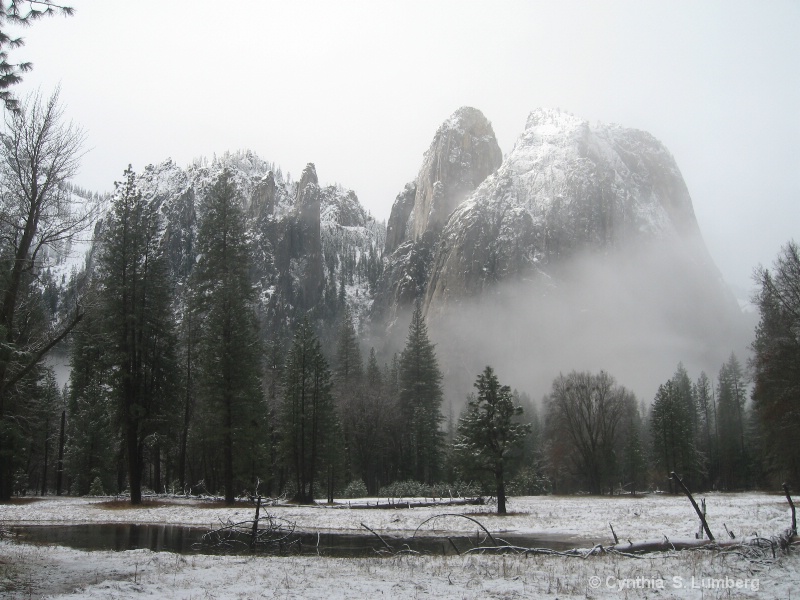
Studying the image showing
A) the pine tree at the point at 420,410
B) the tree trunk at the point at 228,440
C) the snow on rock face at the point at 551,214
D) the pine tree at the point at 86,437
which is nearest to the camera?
the tree trunk at the point at 228,440

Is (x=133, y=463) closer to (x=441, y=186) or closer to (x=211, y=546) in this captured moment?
(x=211, y=546)

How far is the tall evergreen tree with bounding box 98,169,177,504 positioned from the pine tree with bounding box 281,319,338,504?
34.4ft

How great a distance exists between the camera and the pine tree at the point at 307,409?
43469 mm

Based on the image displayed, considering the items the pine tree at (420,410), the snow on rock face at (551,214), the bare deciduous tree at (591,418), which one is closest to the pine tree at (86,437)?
the pine tree at (420,410)

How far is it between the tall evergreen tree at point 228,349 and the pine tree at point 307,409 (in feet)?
15.6

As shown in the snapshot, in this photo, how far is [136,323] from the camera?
32.2 m

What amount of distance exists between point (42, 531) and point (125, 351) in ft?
42.2

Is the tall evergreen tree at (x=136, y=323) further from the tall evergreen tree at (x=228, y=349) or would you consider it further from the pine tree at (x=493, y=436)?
the pine tree at (x=493, y=436)

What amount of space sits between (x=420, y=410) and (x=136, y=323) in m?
35.2

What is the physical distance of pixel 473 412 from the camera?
104ft

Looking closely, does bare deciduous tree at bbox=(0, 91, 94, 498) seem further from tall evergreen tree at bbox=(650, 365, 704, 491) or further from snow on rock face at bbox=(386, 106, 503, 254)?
snow on rock face at bbox=(386, 106, 503, 254)

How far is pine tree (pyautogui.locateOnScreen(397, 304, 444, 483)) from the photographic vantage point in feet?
198

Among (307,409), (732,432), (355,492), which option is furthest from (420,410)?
(732,432)

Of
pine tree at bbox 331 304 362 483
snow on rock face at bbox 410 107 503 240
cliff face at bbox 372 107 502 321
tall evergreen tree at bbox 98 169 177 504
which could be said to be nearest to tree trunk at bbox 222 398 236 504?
tall evergreen tree at bbox 98 169 177 504
